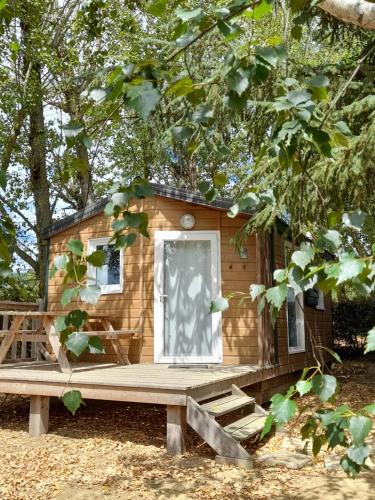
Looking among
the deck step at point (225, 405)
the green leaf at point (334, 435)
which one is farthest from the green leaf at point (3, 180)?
the deck step at point (225, 405)

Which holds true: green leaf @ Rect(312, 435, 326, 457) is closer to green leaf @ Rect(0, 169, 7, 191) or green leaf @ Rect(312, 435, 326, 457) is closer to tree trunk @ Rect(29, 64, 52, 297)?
green leaf @ Rect(0, 169, 7, 191)

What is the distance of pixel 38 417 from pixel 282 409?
16.1ft

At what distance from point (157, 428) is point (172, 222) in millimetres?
2991

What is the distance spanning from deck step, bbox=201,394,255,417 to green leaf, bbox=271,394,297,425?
12.1 ft

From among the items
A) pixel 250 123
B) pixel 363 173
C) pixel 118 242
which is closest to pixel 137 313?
pixel 250 123

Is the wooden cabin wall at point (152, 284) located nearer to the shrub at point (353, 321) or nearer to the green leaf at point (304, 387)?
the green leaf at point (304, 387)

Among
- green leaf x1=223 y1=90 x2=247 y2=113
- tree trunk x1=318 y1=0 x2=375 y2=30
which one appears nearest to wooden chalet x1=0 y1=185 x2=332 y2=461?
tree trunk x1=318 y1=0 x2=375 y2=30

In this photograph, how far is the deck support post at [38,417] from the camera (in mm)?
5305

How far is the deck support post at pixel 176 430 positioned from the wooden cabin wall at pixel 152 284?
2.39 metres

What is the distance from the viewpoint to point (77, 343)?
0.96m

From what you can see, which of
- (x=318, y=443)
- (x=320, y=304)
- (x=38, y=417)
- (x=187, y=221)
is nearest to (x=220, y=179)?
(x=318, y=443)

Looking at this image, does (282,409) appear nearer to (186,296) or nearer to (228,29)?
(228,29)

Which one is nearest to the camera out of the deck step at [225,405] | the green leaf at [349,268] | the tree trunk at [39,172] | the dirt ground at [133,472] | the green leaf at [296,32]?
the green leaf at [349,268]

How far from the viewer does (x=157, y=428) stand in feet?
18.7
